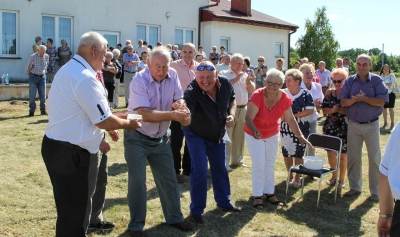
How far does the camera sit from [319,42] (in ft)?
106

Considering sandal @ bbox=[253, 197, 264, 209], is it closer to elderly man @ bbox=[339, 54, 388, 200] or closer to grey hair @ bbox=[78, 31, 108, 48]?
elderly man @ bbox=[339, 54, 388, 200]

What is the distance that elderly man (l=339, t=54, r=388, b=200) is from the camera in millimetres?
6539

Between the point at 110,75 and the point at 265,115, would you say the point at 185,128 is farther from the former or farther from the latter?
the point at 110,75

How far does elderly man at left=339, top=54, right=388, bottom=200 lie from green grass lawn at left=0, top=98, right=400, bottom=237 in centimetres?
59

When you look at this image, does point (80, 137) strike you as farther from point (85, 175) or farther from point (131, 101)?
point (131, 101)

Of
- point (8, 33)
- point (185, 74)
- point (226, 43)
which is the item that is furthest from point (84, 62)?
point (226, 43)

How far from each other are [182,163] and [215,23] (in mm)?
16810

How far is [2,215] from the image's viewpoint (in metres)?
5.59

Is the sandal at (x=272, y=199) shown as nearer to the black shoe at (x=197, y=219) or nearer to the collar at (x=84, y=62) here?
the black shoe at (x=197, y=219)

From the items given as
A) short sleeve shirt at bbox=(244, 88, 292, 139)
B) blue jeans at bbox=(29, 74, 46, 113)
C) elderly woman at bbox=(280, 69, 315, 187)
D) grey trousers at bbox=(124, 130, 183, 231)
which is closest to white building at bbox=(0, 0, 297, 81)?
blue jeans at bbox=(29, 74, 46, 113)

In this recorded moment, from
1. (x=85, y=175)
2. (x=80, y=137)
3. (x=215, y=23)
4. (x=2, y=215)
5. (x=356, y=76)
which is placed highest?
(x=215, y=23)

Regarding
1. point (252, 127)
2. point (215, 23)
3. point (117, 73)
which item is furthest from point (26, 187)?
point (215, 23)

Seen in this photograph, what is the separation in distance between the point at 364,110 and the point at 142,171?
330 cm

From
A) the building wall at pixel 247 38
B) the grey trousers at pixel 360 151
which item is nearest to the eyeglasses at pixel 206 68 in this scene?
the grey trousers at pixel 360 151
